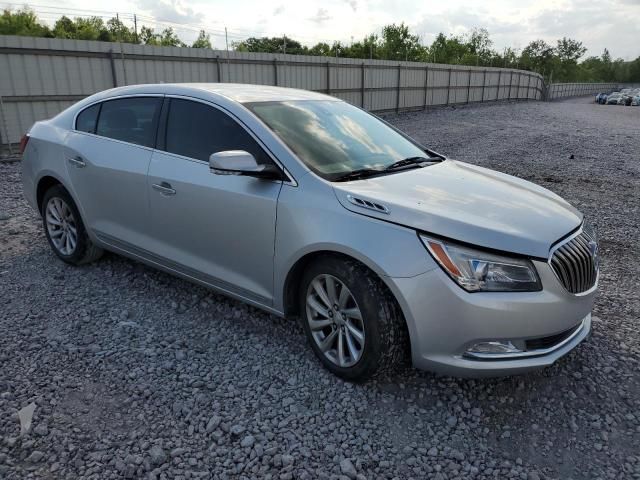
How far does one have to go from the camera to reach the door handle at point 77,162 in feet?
14.0

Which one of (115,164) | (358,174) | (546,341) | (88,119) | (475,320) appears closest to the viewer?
(475,320)

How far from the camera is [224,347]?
3445 millimetres

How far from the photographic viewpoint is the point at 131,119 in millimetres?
4090

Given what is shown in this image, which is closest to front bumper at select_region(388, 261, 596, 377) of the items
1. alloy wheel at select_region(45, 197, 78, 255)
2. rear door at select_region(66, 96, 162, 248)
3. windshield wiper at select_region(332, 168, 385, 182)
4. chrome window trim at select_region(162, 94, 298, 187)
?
windshield wiper at select_region(332, 168, 385, 182)

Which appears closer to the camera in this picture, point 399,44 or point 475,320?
point 475,320

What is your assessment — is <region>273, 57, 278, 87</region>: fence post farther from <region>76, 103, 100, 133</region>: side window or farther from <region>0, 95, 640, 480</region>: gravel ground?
<region>0, 95, 640, 480</region>: gravel ground

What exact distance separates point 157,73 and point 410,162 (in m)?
12.0

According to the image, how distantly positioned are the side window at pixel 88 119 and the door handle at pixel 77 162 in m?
→ 0.26

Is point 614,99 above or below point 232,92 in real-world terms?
below

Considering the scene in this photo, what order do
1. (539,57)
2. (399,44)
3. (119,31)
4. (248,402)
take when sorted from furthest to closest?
(539,57) < (399,44) < (119,31) < (248,402)

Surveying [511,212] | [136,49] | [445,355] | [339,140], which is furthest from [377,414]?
[136,49]

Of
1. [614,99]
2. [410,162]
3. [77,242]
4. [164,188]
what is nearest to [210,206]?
[164,188]

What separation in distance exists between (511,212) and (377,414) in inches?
52.1

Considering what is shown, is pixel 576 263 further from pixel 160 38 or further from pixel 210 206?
pixel 160 38
